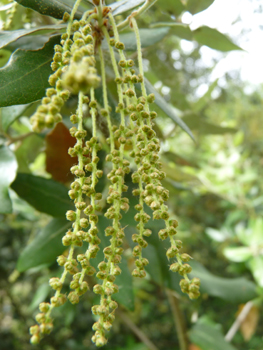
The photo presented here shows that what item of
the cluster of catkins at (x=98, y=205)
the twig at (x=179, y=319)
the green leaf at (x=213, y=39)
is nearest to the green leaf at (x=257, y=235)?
the twig at (x=179, y=319)

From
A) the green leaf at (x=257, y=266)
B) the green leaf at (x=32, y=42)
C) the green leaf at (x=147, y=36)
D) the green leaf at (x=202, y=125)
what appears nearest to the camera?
the green leaf at (x=32, y=42)

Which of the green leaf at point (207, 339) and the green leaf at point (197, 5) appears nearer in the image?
the green leaf at point (197, 5)

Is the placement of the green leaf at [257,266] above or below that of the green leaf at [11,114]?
below

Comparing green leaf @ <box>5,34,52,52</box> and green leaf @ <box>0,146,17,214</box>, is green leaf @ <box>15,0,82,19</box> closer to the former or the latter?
green leaf @ <box>5,34,52,52</box>

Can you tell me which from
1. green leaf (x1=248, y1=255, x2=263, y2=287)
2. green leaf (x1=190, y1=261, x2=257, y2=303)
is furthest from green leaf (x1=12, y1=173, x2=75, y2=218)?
green leaf (x1=248, y1=255, x2=263, y2=287)

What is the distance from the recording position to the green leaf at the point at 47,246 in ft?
2.77

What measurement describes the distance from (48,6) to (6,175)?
1.11ft

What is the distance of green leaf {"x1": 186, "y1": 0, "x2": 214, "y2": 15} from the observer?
2.87 ft

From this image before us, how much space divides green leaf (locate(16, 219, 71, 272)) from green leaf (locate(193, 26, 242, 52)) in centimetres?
70

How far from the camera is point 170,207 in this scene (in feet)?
6.31

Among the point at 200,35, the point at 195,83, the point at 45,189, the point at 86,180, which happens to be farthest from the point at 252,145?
the point at 86,180

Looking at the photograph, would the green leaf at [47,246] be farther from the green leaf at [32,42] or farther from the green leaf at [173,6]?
the green leaf at [173,6]

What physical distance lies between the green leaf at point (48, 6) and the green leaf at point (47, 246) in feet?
1.72

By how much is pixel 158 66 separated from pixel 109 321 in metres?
1.16
